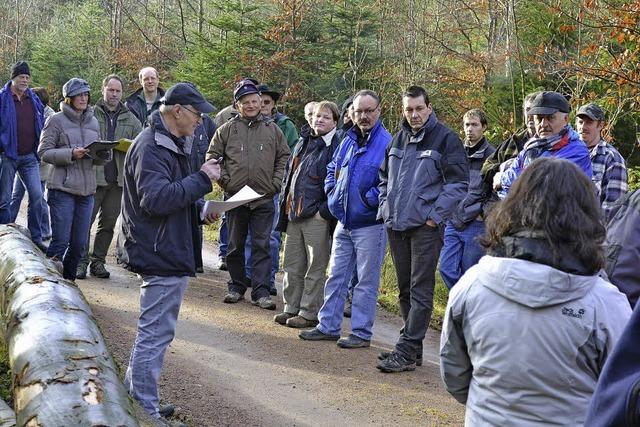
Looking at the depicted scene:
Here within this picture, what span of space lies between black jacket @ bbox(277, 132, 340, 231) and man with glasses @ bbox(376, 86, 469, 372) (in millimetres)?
1300

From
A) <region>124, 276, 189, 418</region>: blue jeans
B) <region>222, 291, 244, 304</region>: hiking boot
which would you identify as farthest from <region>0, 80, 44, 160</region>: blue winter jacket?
<region>124, 276, 189, 418</region>: blue jeans

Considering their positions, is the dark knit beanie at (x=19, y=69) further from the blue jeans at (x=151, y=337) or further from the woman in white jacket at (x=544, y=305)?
the woman in white jacket at (x=544, y=305)

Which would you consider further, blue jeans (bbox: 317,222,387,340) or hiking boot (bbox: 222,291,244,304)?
hiking boot (bbox: 222,291,244,304)

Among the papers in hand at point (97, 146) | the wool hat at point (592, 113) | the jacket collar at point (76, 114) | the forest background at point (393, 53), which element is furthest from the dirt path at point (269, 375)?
the forest background at point (393, 53)

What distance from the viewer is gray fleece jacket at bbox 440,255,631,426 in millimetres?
2992

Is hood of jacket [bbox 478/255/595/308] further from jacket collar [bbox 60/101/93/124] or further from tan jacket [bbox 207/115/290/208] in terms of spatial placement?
jacket collar [bbox 60/101/93/124]

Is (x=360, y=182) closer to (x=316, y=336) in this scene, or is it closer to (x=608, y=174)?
(x=316, y=336)

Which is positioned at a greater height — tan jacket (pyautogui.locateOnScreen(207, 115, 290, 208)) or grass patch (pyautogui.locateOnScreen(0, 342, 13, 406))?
tan jacket (pyautogui.locateOnScreen(207, 115, 290, 208))

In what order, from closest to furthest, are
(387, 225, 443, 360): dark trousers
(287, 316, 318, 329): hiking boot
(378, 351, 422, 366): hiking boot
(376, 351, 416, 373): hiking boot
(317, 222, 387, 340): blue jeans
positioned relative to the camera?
(387, 225, 443, 360): dark trousers, (376, 351, 416, 373): hiking boot, (378, 351, 422, 366): hiking boot, (317, 222, 387, 340): blue jeans, (287, 316, 318, 329): hiking boot

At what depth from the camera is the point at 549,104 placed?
20.3 feet

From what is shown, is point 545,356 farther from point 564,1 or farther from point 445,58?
point 445,58

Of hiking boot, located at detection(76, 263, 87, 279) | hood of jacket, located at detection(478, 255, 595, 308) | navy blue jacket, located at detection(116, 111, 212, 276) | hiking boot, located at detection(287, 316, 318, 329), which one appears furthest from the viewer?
hiking boot, located at detection(76, 263, 87, 279)

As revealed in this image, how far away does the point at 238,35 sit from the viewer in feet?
61.0

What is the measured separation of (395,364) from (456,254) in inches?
74.8
